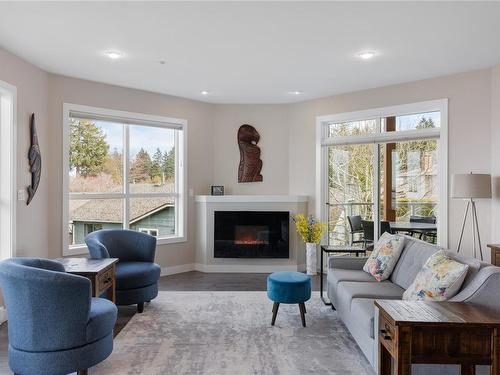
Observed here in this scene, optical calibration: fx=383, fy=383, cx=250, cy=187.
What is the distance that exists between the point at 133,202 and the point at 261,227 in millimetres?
2024

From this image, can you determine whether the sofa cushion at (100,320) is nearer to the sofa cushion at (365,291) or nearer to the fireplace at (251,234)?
the sofa cushion at (365,291)

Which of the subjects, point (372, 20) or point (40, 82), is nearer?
point (372, 20)

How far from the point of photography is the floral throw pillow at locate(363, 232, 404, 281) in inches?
147

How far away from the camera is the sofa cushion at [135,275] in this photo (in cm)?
396

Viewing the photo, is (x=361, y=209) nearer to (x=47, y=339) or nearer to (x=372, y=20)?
(x=372, y=20)

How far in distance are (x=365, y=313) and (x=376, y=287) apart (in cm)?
69

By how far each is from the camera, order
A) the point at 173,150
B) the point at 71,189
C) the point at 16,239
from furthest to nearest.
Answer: the point at 173,150
the point at 71,189
the point at 16,239

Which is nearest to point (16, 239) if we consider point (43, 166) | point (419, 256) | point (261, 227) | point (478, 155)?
point (43, 166)

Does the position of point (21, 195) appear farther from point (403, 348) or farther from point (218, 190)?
point (403, 348)

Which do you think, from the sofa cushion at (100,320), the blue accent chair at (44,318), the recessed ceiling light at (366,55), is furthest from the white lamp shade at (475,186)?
the blue accent chair at (44,318)

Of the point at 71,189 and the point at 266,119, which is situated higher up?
the point at 266,119

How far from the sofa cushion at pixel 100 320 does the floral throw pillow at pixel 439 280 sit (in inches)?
84.5

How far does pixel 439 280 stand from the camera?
256 cm

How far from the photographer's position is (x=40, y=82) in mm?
4555
